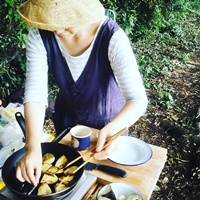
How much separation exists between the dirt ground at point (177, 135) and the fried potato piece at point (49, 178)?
1.67m

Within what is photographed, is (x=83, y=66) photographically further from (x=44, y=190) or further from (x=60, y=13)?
(x=44, y=190)

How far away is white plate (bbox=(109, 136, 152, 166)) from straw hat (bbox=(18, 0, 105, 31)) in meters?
0.61

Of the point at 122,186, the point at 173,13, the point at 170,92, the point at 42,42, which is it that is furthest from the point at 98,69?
the point at 173,13

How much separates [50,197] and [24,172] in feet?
0.56

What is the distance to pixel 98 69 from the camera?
1475 mm

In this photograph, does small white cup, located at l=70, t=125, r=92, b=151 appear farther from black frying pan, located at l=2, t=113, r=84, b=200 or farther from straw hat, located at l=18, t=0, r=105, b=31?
straw hat, located at l=18, t=0, r=105, b=31

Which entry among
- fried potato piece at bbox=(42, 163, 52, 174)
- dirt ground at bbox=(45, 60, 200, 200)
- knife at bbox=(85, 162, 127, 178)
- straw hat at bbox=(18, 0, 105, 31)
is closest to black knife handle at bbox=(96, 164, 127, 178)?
knife at bbox=(85, 162, 127, 178)

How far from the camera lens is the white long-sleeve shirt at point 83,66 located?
4.39 feet

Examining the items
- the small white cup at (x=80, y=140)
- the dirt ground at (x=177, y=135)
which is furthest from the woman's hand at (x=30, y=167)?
the dirt ground at (x=177, y=135)

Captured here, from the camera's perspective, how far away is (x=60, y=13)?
117 cm

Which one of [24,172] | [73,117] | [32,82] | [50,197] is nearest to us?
[50,197]

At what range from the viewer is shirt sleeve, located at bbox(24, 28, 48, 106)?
1.44 m

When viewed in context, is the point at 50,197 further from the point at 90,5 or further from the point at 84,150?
the point at 90,5

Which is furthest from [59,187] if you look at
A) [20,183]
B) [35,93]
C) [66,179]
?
[35,93]
